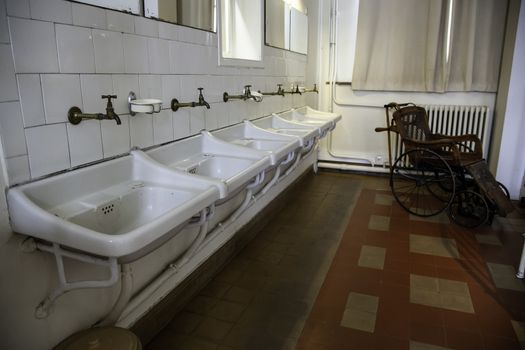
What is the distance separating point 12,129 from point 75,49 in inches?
15.1

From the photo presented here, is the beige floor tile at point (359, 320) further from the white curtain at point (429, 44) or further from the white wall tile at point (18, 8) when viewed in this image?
the white curtain at point (429, 44)

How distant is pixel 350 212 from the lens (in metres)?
3.63

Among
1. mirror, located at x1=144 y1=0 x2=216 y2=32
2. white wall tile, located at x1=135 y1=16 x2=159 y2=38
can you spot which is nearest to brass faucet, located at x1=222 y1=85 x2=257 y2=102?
mirror, located at x1=144 y1=0 x2=216 y2=32

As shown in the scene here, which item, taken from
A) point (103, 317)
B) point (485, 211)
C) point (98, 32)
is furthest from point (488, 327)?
point (98, 32)

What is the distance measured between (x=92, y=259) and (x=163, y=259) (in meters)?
0.76

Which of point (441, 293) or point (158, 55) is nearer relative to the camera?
point (158, 55)

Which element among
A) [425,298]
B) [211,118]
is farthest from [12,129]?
[425,298]

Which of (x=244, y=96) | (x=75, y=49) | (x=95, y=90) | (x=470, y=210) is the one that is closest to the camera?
(x=75, y=49)

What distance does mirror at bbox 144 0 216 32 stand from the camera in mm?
1777

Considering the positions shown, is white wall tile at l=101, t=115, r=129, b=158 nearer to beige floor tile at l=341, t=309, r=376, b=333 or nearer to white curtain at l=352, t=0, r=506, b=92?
beige floor tile at l=341, t=309, r=376, b=333

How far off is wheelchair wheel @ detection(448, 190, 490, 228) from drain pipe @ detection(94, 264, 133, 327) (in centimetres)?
283

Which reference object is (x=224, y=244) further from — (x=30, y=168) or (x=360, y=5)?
(x=360, y=5)

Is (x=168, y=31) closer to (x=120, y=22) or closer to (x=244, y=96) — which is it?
(x=120, y=22)

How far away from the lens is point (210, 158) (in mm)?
2102
